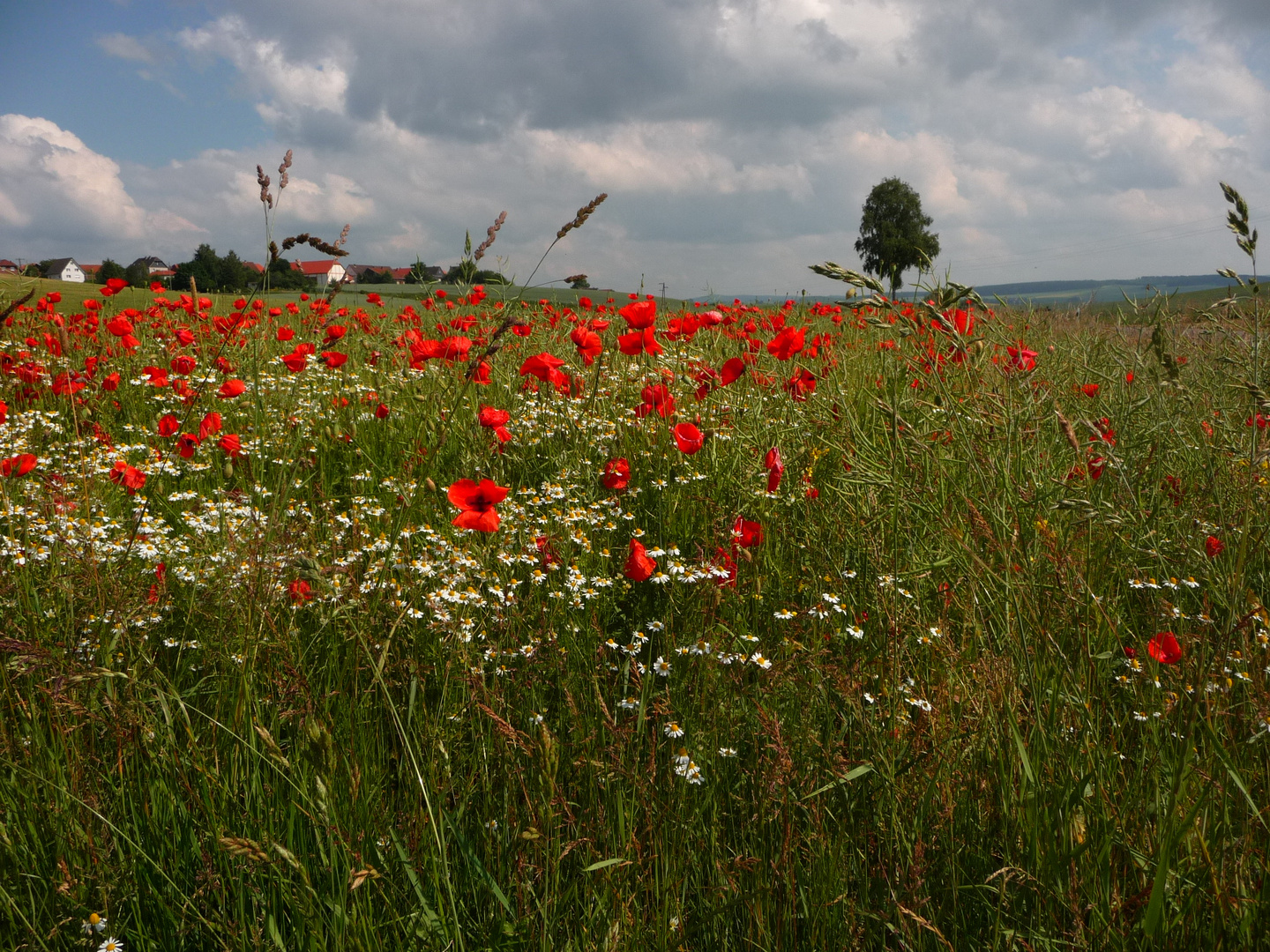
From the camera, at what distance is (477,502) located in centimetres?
234

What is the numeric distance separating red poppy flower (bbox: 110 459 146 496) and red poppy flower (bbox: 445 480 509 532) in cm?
159

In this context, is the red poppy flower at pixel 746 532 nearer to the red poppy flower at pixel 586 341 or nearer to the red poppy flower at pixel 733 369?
the red poppy flower at pixel 733 369

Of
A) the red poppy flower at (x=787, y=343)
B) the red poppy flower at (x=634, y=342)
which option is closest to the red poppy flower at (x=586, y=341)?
the red poppy flower at (x=634, y=342)

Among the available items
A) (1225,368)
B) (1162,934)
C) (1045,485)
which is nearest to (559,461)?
(1045,485)

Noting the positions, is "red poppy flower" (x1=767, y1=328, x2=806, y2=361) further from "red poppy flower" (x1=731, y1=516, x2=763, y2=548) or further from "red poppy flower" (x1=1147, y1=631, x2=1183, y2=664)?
"red poppy flower" (x1=1147, y1=631, x2=1183, y2=664)

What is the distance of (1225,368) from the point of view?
376 centimetres

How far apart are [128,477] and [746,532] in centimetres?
251

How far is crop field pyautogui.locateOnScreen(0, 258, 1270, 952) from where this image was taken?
52.9 inches

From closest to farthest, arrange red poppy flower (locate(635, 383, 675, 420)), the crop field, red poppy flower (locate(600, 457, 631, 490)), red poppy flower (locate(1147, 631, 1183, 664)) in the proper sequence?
the crop field < red poppy flower (locate(1147, 631, 1183, 664)) < red poppy flower (locate(600, 457, 631, 490)) < red poppy flower (locate(635, 383, 675, 420))

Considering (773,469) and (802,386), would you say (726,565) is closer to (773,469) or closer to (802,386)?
(773,469)

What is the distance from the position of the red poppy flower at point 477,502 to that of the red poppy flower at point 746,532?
0.73 metres

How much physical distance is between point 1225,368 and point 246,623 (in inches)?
180

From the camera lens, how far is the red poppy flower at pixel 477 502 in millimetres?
2180

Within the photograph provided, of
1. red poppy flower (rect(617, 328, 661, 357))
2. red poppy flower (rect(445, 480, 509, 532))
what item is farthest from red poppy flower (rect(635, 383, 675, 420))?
red poppy flower (rect(445, 480, 509, 532))
